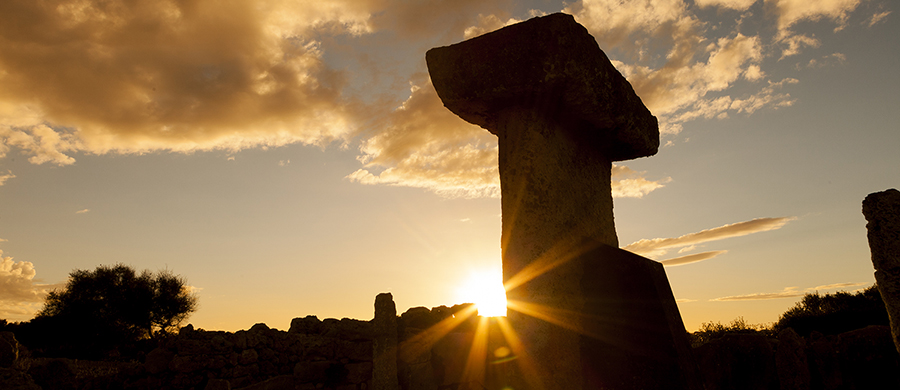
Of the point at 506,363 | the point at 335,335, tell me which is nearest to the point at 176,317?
the point at 335,335

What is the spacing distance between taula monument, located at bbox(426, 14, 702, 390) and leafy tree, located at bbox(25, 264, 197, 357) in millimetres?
26201

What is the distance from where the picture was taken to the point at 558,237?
8.74ft

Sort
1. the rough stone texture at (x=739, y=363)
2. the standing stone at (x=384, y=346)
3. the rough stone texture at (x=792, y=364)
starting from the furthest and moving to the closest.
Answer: the standing stone at (x=384, y=346) < the rough stone texture at (x=792, y=364) < the rough stone texture at (x=739, y=363)

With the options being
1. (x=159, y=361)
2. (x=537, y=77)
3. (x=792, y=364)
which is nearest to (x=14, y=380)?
(x=159, y=361)

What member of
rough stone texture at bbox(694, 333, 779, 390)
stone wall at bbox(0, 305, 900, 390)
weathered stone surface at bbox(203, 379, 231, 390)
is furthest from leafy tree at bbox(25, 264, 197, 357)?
rough stone texture at bbox(694, 333, 779, 390)

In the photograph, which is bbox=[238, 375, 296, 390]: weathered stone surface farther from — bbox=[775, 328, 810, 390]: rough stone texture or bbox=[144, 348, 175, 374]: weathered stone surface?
bbox=[775, 328, 810, 390]: rough stone texture

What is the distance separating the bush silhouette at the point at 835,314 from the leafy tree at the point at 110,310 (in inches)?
1082

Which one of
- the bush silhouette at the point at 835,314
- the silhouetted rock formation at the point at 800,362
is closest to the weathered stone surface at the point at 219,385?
the silhouetted rock formation at the point at 800,362

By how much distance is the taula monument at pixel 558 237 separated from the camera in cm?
239

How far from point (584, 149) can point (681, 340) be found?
147 cm

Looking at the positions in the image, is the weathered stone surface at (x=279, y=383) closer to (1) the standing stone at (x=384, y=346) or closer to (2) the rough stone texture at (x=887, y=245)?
(1) the standing stone at (x=384, y=346)

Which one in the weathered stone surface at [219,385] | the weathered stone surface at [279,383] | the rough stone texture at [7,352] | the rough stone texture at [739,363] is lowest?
the weathered stone surface at [279,383]

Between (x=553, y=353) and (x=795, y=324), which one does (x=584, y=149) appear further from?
(x=795, y=324)

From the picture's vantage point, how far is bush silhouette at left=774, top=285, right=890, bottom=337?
13.7 meters
